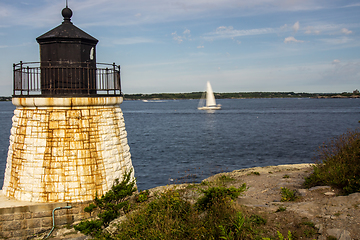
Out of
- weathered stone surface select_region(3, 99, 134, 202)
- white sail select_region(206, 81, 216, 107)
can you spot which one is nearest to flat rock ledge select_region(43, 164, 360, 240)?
weathered stone surface select_region(3, 99, 134, 202)

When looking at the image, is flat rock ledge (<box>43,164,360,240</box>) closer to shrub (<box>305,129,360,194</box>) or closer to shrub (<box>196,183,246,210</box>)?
shrub (<box>305,129,360,194</box>)

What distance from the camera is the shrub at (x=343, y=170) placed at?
9.25 meters

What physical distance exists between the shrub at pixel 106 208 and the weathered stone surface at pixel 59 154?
1.45 feet

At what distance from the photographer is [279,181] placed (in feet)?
45.6

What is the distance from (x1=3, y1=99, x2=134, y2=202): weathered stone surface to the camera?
29.5ft

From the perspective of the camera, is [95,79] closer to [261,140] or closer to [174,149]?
[174,149]

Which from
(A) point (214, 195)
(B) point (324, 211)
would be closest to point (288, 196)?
(B) point (324, 211)

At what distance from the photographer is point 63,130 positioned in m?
9.06

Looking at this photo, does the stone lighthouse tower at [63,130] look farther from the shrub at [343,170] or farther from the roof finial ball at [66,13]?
the shrub at [343,170]

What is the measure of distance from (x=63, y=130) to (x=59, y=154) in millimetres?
735

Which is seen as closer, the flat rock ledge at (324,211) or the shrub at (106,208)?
the flat rock ledge at (324,211)

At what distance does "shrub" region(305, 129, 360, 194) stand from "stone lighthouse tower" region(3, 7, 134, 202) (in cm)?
714

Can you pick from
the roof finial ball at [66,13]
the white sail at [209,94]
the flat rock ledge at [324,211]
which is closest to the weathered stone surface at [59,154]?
the flat rock ledge at [324,211]

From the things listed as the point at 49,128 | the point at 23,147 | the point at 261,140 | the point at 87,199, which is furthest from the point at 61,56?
the point at 261,140
